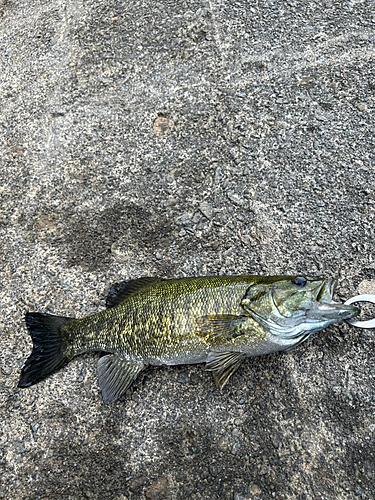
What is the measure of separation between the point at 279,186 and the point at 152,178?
41.6 inches

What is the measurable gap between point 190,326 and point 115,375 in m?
0.64

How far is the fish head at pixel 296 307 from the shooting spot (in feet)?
8.73

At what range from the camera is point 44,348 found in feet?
9.96

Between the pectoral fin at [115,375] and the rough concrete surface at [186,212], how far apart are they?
106 millimetres

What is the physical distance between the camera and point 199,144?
12.8ft

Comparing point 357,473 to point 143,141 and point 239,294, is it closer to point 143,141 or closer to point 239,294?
point 239,294

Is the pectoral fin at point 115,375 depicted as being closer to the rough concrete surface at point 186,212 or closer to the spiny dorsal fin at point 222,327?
the rough concrete surface at point 186,212

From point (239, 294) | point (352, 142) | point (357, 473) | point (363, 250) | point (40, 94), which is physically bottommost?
point (357, 473)

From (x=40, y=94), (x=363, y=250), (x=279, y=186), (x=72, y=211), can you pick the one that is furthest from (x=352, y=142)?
(x=40, y=94)

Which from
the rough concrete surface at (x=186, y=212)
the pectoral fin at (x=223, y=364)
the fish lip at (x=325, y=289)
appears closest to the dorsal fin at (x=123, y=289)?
the rough concrete surface at (x=186, y=212)

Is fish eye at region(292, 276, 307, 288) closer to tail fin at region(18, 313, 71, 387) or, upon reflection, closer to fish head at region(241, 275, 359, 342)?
fish head at region(241, 275, 359, 342)

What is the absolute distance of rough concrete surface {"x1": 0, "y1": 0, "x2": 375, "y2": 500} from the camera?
2836 millimetres

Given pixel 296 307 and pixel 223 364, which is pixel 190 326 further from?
pixel 296 307

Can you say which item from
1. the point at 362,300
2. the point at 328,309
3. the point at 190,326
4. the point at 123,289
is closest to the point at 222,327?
the point at 190,326
